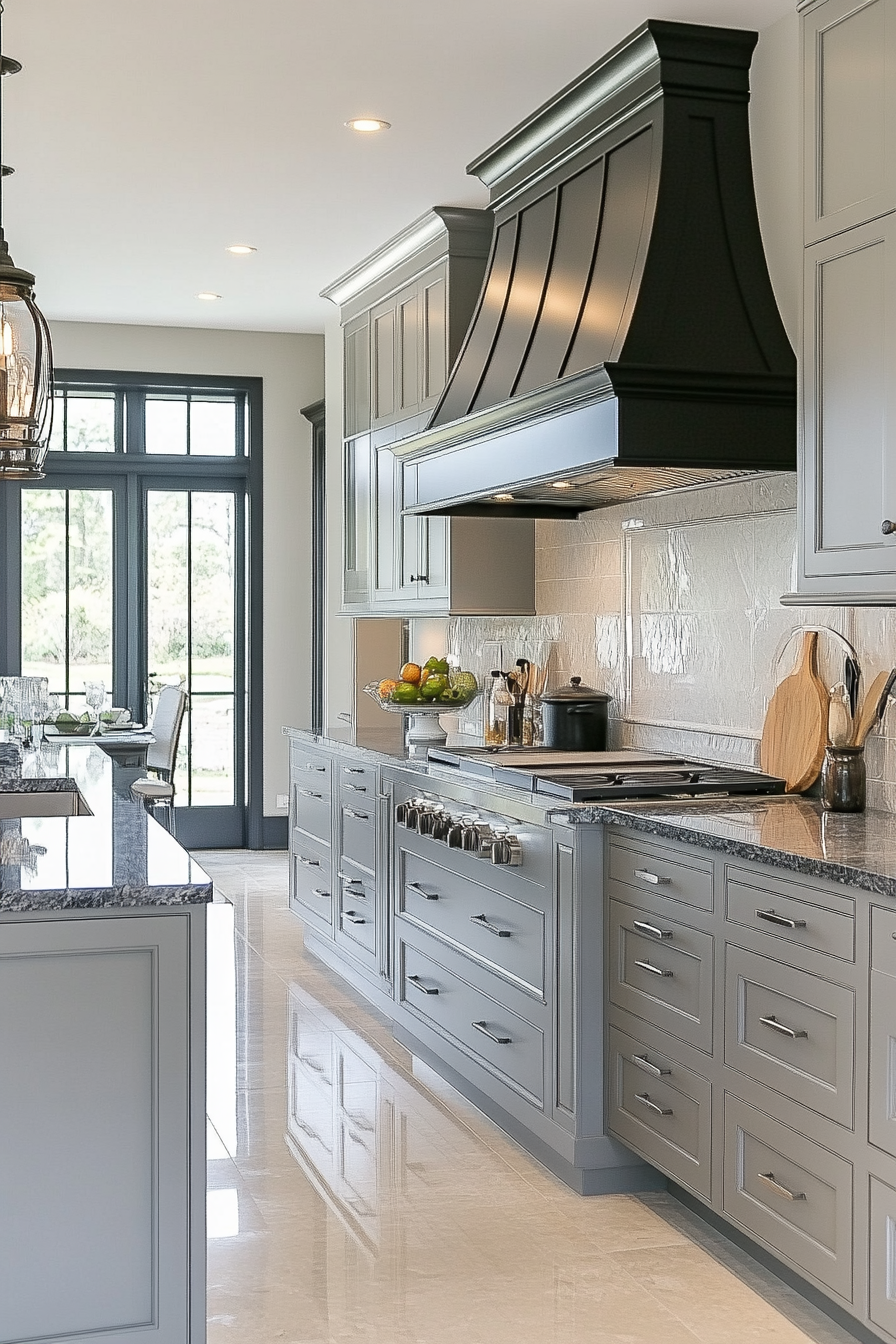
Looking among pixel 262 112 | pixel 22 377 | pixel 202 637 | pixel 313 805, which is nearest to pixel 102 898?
pixel 22 377

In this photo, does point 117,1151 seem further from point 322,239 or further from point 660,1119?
point 322,239

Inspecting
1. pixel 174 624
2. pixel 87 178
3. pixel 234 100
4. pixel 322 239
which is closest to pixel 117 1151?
pixel 234 100

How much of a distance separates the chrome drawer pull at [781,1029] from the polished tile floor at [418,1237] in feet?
1.78

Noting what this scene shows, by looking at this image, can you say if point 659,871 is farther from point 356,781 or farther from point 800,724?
point 356,781

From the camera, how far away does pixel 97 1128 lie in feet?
7.54

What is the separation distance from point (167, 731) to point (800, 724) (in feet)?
12.9

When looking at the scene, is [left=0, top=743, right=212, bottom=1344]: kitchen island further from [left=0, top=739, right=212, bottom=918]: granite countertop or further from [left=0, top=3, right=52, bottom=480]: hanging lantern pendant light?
[left=0, top=3, right=52, bottom=480]: hanging lantern pendant light

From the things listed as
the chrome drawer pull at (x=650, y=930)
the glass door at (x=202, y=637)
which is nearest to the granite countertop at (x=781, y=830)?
the chrome drawer pull at (x=650, y=930)

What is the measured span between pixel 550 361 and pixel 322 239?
7.42ft

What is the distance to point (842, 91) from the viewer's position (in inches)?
120

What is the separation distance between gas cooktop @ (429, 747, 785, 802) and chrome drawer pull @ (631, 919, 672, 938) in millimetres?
343

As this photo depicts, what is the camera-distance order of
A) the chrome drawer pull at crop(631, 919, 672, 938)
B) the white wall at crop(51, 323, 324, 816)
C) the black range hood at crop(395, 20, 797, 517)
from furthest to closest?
the white wall at crop(51, 323, 324, 816)
the black range hood at crop(395, 20, 797, 517)
the chrome drawer pull at crop(631, 919, 672, 938)

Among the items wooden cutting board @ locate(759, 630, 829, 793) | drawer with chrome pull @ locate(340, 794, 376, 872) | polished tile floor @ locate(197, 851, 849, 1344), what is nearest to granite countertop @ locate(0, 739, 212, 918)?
polished tile floor @ locate(197, 851, 849, 1344)

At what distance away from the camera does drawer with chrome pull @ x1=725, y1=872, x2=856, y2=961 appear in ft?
8.38
